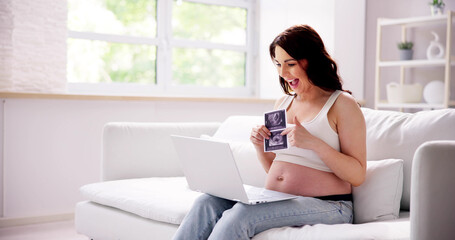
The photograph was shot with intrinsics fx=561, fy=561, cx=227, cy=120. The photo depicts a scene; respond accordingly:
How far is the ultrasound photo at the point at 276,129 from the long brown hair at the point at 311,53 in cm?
22

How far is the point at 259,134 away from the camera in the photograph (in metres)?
1.93

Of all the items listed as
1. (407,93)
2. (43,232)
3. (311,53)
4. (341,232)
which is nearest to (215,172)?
(341,232)

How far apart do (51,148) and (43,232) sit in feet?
1.82

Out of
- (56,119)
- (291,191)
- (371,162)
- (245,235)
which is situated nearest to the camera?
(245,235)

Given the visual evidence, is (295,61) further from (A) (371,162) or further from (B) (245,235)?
(B) (245,235)

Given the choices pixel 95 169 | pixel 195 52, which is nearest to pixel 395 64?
pixel 195 52

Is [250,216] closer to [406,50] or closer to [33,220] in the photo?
[33,220]

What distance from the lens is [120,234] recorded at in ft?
7.80

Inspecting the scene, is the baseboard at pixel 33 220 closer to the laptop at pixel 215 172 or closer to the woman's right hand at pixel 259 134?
the laptop at pixel 215 172

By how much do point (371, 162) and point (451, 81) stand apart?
8.04 ft

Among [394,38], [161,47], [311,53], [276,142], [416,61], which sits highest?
[394,38]

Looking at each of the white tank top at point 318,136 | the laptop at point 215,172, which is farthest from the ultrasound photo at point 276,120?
the laptop at point 215,172

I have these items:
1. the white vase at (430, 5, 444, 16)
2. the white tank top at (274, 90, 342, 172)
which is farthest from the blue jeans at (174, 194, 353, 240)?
the white vase at (430, 5, 444, 16)

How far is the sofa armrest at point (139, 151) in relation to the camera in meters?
2.79
